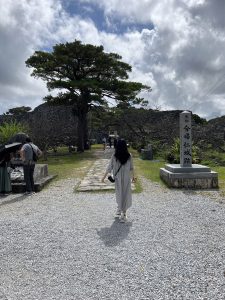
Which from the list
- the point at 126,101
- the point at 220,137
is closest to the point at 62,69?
the point at 126,101

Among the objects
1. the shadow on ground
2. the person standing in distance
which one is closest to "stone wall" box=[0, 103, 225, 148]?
the person standing in distance

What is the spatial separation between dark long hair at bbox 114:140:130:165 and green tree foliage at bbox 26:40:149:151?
1508 cm

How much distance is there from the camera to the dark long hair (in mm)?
5843

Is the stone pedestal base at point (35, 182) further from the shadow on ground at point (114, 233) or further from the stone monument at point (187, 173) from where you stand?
the shadow on ground at point (114, 233)

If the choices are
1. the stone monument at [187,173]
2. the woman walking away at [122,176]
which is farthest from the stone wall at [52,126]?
the woman walking away at [122,176]

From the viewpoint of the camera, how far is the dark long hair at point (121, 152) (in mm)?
5843

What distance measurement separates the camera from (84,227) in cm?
540

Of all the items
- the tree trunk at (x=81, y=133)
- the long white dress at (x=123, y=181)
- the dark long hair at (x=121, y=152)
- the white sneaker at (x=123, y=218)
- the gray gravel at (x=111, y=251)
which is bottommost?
the gray gravel at (x=111, y=251)

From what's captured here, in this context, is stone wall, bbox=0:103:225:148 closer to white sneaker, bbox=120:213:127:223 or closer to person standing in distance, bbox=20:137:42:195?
person standing in distance, bbox=20:137:42:195

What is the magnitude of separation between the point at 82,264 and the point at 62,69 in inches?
783

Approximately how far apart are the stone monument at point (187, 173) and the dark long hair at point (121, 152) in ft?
11.3

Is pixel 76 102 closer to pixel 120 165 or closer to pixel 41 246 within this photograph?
pixel 120 165

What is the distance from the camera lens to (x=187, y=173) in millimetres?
9141

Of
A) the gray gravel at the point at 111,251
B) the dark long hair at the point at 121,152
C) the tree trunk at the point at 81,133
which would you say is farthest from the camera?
the tree trunk at the point at 81,133
